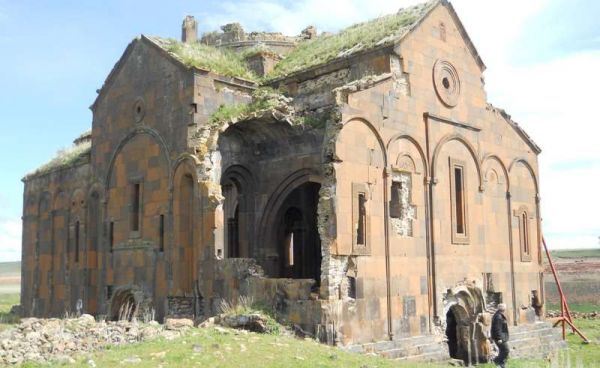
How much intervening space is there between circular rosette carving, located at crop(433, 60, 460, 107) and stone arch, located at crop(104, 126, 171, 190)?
7317 mm

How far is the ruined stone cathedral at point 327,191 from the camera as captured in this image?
49.8 ft

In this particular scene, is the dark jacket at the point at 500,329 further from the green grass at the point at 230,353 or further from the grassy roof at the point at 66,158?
the grassy roof at the point at 66,158

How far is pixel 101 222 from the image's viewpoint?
20.1m

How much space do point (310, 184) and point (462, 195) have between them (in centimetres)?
413

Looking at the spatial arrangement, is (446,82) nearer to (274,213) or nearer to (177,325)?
(274,213)

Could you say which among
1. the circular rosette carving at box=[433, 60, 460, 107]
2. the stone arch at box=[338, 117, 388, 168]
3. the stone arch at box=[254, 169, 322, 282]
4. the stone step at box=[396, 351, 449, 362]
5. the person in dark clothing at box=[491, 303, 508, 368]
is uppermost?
the circular rosette carving at box=[433, 60, 460, 107]

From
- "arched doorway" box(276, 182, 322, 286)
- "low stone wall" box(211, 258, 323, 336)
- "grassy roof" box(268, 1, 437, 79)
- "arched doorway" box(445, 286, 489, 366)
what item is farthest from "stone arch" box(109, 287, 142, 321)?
"arched doorway" box(445, 286, 489, 366)

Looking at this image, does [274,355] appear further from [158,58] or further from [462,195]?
[158,58]

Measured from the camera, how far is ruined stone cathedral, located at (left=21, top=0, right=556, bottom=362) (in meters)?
15.2

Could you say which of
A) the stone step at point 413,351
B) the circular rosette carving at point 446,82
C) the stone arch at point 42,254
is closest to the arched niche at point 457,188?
the circular rosette carving at point 446,82

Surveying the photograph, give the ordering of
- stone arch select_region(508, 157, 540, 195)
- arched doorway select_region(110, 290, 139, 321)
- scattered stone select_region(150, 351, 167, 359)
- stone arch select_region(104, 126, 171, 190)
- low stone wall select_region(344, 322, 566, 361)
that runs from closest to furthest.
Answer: scattered stone select_region(150, 351, 167, 359) < low stone wall select_region(344, 322, 566, 361) < stone arch select_region(104, 126, 171, 190) < arched doorway select_region(110, 290, 139, 321) < stone arch select_region(508, 157, 540, 195)

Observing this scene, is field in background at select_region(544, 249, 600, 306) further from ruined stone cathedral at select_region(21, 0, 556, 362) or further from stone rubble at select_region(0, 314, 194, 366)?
stone rubble at select_region(0, 314, 194, 366)

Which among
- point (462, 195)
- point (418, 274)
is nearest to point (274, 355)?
point (418, 274)

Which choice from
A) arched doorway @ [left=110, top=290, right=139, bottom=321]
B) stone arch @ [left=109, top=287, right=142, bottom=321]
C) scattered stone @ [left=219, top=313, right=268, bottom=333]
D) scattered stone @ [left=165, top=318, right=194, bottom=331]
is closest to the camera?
scattered stone @ [left=165, top=318, right=194, bottom=331]
